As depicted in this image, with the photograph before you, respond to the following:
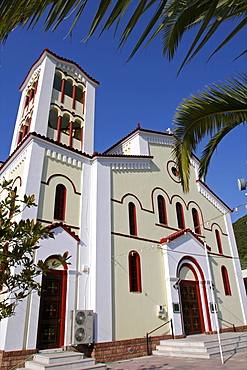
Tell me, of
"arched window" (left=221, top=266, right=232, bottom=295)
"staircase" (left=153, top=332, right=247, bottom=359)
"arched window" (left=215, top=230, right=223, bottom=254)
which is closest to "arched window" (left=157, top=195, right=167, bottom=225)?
"arched window" (left=215, top=230, right=223, bottom=254)

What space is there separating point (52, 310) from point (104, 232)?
3685mm

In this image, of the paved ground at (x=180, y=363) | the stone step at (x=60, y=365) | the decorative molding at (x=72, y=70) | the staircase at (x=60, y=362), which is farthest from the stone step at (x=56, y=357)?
the decorative molding at (x=72, y=70)

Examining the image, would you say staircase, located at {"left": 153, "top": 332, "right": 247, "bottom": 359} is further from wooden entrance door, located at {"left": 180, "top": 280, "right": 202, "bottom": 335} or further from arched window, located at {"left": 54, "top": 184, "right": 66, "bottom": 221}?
arched window, located at {"left": 54, "top": 184, "right": 66, "bottom": 221}

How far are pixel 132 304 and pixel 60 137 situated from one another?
856 centimetres

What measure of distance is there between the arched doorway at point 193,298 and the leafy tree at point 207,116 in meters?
9.71

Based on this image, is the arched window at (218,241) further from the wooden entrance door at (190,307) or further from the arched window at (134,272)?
the arched window at (134,272)

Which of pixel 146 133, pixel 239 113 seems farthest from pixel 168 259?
pixel 239 113

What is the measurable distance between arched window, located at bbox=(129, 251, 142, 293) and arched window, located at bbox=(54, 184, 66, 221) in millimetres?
3646

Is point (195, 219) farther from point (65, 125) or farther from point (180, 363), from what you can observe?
point (65, 125)

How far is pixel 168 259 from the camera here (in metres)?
13.5

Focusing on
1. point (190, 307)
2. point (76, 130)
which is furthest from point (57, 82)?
point (190, 307)

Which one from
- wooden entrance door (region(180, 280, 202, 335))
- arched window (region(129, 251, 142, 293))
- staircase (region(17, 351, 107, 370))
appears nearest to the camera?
staircase (region(17, 351, 107, 370))

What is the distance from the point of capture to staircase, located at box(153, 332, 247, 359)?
1002 cm

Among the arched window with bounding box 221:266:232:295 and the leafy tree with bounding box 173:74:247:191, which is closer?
the leafy tree with bounding box 173:74:247:191
